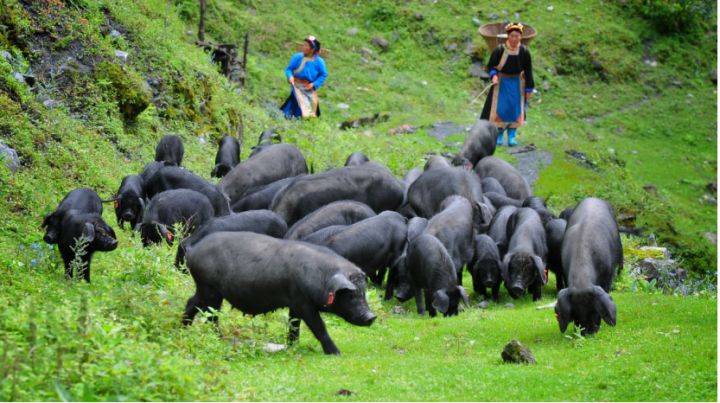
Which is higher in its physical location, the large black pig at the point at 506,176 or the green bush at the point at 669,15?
the large black pig at the point at 506,176

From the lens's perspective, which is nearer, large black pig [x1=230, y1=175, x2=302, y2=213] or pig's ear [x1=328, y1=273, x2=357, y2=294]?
pig's ear [x1=328, y1=273, x2=357, y2=294]

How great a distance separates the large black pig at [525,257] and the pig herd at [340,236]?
0.02m

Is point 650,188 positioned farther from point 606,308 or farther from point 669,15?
point 606,308

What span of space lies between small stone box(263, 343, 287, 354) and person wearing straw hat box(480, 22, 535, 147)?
13799mm

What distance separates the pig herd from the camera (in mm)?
9258

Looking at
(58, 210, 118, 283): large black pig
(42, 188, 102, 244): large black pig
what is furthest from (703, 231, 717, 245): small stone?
(58, 210, 118, 283): large black pig

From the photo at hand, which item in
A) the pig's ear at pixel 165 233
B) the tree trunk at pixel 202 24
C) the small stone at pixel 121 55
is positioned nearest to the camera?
the pig's ear at pixel 165 233

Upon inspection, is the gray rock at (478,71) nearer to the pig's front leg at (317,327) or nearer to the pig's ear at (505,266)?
the pig's ear at (505,266)

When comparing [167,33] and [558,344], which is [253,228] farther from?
[167,33]

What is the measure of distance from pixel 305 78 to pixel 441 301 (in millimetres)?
12634

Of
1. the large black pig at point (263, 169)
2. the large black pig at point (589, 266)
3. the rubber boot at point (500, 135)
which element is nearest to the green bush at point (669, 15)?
the rubber boot at point (500, 135)

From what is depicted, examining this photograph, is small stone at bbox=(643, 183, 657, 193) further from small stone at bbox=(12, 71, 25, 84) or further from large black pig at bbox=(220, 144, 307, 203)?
small stone at bbox=(12, 71, 25, 84)

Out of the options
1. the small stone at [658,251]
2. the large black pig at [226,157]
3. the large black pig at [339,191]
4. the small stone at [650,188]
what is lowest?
the small stone at [650,188]

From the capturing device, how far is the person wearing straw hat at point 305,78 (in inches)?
913
